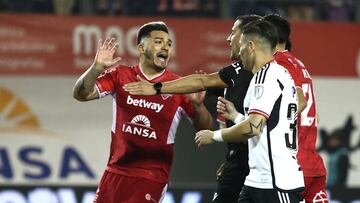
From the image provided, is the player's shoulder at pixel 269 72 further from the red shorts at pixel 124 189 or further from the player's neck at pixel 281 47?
the red shorts at pixel 124 189

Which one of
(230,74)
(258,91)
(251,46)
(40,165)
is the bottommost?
(40,165)

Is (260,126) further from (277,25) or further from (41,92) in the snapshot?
(41,92)

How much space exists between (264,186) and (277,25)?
1.40 meters

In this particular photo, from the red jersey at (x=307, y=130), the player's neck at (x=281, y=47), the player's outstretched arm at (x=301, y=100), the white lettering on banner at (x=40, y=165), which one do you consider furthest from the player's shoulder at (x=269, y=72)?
the white lettering on banner at (x=40, y=165)

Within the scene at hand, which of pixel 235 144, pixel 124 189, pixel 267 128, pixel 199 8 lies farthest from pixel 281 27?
pixel 199 8

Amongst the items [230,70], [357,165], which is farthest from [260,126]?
[357,165]

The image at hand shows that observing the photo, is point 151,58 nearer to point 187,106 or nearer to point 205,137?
point 187,106

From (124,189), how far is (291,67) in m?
1.65

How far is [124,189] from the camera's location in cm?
796

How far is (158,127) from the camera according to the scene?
315 inches

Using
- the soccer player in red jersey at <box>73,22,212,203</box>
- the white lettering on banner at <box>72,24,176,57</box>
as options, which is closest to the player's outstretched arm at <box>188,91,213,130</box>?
the soccer player in red jersey at <box>73,22,212,203</box>

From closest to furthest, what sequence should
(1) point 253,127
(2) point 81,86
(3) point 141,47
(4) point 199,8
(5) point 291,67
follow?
(1) point 253,127
(5) point 291,67
(2) point 81,86
(3) point 141,47
(4) point 199,8

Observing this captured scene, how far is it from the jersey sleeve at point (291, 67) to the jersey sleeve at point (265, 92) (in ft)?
1.88

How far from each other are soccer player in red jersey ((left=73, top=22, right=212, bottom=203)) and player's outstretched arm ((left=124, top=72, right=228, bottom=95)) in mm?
196
